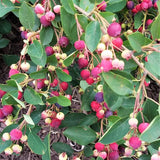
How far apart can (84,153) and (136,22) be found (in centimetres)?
77

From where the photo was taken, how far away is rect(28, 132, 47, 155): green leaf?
0.89 metres

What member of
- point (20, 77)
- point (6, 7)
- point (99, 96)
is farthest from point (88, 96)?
point (6, 7)

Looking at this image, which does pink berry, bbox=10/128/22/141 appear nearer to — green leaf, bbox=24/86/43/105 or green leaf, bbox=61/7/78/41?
green leaf, bbox=24/86/43/105

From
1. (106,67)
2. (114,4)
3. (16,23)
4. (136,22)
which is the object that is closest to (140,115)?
(106,67)

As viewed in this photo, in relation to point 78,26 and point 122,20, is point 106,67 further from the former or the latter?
point 122,20

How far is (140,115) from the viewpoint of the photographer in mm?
774

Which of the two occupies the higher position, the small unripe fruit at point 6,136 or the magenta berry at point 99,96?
the small unripe fruit at point 6,136

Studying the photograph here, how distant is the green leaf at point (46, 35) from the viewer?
3.02 ft

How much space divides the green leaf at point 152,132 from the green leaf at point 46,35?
1.57ft

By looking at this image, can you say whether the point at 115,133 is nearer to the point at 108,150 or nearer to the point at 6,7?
the point at 108,150

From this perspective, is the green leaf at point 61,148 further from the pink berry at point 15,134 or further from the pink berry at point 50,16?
the pink berry at point 50,16

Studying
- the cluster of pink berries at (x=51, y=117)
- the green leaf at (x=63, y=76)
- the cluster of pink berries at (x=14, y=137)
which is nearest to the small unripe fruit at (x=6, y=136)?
the cluster of pink berries at (x=14, y=137)

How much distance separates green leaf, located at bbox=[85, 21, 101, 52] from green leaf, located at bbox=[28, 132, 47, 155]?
395 mm

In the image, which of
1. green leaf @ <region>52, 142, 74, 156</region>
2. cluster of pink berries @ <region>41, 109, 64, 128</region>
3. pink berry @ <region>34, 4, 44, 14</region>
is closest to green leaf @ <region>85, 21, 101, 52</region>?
pink berry @ <region>34, 4, 44, 14</region>
